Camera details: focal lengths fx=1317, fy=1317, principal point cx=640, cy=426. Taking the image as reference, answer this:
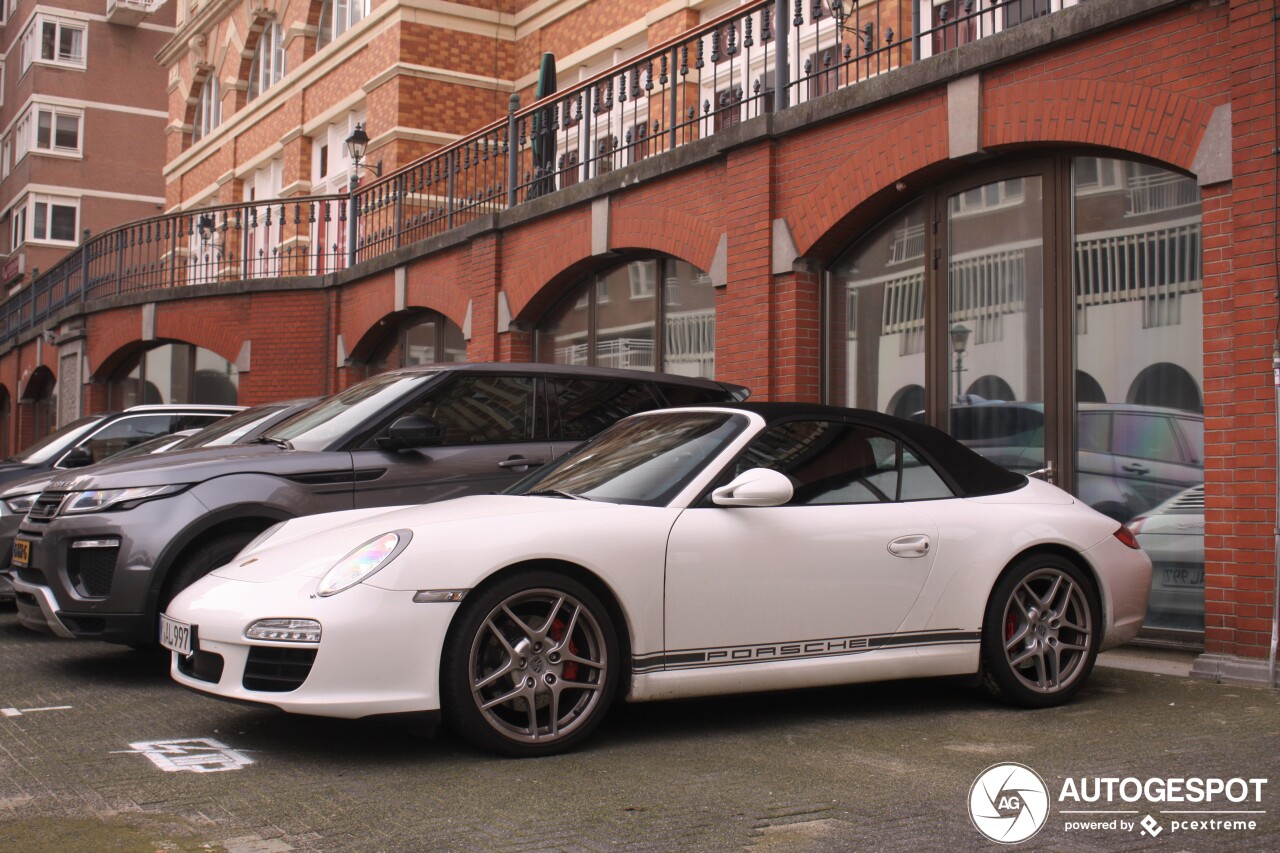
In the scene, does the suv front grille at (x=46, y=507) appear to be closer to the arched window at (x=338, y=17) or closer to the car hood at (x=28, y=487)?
the car hood at (x=28, y=487)

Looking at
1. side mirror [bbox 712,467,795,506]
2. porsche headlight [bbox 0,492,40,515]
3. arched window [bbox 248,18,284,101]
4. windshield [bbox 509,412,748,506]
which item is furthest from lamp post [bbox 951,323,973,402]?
arched window [bbox 248,18,284,101]

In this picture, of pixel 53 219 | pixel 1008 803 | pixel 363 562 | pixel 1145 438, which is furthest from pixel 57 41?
pixel 1008 803

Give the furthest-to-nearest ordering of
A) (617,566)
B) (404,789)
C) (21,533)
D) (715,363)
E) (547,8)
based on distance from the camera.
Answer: (547,8), (715,363), (21,533), (617,566), (404,789)

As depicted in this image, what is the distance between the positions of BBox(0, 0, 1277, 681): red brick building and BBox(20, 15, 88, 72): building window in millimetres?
37065

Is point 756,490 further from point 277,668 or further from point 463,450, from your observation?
point 463,450

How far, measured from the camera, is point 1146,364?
807cm

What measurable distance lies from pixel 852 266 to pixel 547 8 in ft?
45.8

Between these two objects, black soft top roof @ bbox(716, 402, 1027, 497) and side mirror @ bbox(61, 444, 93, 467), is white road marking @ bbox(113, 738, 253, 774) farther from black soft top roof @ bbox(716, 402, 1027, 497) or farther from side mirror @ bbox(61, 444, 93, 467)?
side mirror @ bbox(61, 444, 93, 467)

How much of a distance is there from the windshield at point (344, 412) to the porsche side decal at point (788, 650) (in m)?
2.93

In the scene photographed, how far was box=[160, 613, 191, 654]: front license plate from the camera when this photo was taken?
505 cm

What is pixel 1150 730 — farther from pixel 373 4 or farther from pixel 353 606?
pixel 373 4

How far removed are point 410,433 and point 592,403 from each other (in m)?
1.39

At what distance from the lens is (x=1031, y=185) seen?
28.8 feet

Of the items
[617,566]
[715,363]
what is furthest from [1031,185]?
[617,566]
